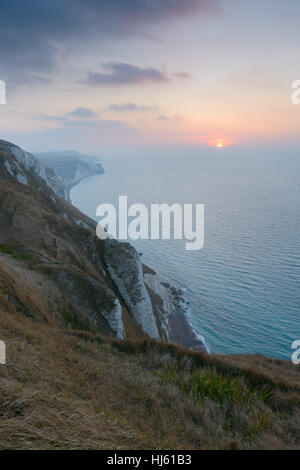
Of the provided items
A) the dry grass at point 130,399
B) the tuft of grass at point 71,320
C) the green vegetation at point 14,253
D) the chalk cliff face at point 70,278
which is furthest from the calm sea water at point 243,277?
the dry grass at point 130,399

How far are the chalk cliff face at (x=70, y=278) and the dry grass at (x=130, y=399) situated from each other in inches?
255

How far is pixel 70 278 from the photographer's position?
85.8ft

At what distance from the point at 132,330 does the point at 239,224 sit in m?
100

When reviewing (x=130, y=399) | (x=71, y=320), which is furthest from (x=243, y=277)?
(x=130, y=399)

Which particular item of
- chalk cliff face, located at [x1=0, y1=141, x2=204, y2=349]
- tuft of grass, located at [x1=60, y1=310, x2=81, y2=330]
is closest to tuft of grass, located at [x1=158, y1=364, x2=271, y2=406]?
chalk cliff face, located at [x1=0, y1=141, x2=204, y2=349]

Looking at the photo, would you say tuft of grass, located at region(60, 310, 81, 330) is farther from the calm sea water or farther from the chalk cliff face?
the calm sea water

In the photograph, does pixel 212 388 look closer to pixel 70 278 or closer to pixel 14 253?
pixel 70 278

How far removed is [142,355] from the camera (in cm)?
1191

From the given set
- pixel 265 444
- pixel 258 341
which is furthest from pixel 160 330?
pixel 265 444

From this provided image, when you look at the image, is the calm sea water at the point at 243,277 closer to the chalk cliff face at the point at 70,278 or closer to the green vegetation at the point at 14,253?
→ the chalk cliff face at the point at 70,278

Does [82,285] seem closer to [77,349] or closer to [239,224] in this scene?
[77,349]

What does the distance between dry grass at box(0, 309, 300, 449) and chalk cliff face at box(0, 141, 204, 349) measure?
6.48 meters
